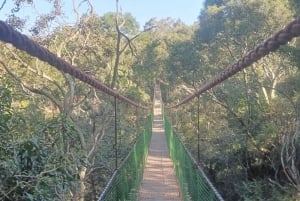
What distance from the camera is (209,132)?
9711 millimetres

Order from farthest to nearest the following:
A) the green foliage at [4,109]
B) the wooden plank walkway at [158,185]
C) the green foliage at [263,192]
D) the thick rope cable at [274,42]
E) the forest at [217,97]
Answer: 1. the forest at [217,97]
2. the green foliage at [263,192]
3. the wooden plank walkway at [158,185]
4. the green foliage at [4,109]
5. the thick rope cable at [274,42]

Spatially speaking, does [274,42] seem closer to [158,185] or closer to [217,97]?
[158,185]

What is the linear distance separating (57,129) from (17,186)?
1089 millimetres

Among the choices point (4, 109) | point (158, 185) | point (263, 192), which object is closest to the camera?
point (4, 109)

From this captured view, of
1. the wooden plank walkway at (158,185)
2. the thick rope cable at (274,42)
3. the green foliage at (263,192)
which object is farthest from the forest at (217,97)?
the thick rope cable at (274,42)

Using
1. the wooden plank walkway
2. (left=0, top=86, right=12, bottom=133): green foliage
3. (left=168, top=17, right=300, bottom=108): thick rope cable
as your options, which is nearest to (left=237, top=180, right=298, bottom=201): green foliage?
the wooden plank walkway

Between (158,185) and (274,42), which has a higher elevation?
(274,42)

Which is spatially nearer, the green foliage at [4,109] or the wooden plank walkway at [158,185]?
the green foliage at [4,109]

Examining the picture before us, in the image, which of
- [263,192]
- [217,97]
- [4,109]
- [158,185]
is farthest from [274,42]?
[217,97]

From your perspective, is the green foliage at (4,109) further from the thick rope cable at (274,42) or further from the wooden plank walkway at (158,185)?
the wooden plank walkway at (158,185)

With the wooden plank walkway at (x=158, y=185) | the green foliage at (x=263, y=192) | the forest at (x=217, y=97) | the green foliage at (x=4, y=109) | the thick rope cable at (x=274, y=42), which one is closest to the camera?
the thick rope cable at (x=274, y=42)

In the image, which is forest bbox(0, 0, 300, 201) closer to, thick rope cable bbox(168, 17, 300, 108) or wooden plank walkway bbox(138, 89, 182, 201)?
wooden plank walkway bbox(138, 89, 182, 201)

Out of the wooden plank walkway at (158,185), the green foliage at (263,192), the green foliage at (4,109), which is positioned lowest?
the green foliage at (263,192)

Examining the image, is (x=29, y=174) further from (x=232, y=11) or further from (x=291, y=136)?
(x=232, y=11)
